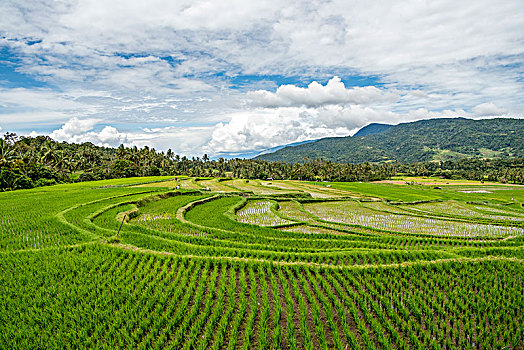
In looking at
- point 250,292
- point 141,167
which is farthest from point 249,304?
point 141,167

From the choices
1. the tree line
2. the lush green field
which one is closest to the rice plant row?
the lush green field

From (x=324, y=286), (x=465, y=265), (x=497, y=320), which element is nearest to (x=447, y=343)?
(x=497, y=320)

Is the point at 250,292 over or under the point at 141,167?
under

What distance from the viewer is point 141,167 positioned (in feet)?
265

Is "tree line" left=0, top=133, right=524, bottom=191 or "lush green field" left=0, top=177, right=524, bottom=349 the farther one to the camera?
"tree line" left=0, top=133, right=524, bottom=191

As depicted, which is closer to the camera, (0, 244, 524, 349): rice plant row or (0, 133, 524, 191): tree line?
(0, 244, 524, 349): rice plant row

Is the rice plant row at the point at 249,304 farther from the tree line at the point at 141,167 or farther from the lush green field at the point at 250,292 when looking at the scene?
the tree line at the point at 141,167

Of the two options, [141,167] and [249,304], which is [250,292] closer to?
[249,304]

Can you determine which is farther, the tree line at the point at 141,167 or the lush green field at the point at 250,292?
the tree line at the point at 141,167

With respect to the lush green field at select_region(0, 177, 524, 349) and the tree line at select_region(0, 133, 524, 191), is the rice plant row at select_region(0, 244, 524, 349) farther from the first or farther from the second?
the tree line at select_region(0, 133, 524, 191)

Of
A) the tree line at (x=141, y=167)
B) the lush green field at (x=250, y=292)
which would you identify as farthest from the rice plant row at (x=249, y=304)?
the tree line at (x=141, y=167)

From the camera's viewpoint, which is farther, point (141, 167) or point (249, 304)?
point (141, 167)

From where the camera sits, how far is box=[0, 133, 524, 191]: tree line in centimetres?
4728

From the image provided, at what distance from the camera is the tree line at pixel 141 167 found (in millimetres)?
47281
